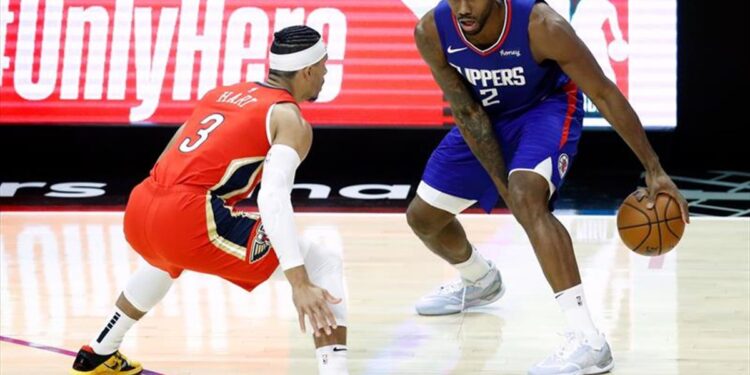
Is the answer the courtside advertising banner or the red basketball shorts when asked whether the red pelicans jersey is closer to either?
the red basketball shorts

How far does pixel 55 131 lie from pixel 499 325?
16.2 ft

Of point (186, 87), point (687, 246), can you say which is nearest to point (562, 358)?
point (687, 246)

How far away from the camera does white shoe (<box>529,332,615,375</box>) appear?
475 centimetres

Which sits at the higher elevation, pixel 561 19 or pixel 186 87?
pixel 561 19

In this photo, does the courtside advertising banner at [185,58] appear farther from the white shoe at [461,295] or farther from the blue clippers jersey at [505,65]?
the blue clippers jersey at [505,65]

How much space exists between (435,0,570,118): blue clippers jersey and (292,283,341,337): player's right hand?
4.62 feet

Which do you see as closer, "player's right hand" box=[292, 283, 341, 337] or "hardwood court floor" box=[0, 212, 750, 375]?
"player's right hand" box=[292, 283, 341, 337]

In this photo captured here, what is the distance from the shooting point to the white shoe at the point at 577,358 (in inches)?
187

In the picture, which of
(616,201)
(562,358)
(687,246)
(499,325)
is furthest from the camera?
(616,201)

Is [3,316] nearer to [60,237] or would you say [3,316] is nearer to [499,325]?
[60,237]

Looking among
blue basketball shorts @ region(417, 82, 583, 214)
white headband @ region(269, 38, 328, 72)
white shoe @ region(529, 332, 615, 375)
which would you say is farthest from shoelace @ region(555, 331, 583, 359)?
white headband @ region(269, 38, 328, 72)

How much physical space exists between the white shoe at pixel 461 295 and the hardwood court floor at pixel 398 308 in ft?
0.18

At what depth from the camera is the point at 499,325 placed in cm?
553

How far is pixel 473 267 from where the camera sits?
5695 mm
